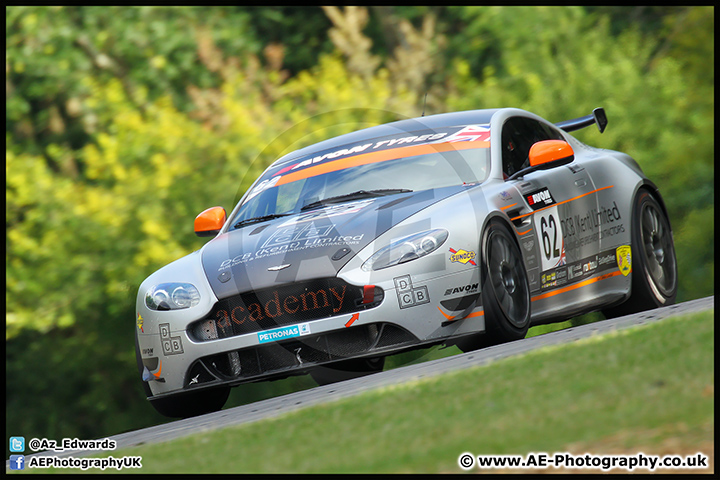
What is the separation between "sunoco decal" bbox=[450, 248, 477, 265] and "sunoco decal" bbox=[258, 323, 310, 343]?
916 millimetres

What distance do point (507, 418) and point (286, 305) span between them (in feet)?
7.36

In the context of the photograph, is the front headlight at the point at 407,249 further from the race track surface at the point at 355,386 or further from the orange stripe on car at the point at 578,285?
the orange stripe on car at the point at 578,285

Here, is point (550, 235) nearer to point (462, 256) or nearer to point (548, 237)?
point (548, 237)

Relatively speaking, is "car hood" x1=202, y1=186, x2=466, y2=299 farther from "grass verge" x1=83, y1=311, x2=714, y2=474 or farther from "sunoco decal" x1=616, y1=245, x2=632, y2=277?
"sunoco decal" x1=616, y1=245, x2=632, y2=277

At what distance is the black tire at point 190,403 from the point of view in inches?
256

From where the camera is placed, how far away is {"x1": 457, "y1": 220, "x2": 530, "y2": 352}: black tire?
228 inches

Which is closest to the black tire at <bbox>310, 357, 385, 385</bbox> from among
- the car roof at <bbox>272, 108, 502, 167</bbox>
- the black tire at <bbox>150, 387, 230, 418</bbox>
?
the black tire at <bbox>150, 387, 230, 418</bbox>

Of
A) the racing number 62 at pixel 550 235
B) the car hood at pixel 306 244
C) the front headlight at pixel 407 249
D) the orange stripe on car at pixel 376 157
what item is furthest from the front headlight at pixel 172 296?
the racing number 62 at pixel 550 235

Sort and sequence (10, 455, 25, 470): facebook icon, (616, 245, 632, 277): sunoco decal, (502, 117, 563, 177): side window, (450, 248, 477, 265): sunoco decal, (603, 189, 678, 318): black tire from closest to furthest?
1. (10, 455, 25, 470): facebook icon
2. (450, 248, 477, 265): sunoco decal
3. (502, 117, 563, 177): side window
4. (616, 245, 632, 277): sunoco decal
5. (603, 189, 678, 318): black tire

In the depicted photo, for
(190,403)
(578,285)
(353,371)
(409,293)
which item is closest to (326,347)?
(409,293)

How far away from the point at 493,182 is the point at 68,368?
9333 mm

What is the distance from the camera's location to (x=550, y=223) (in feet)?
22.3
